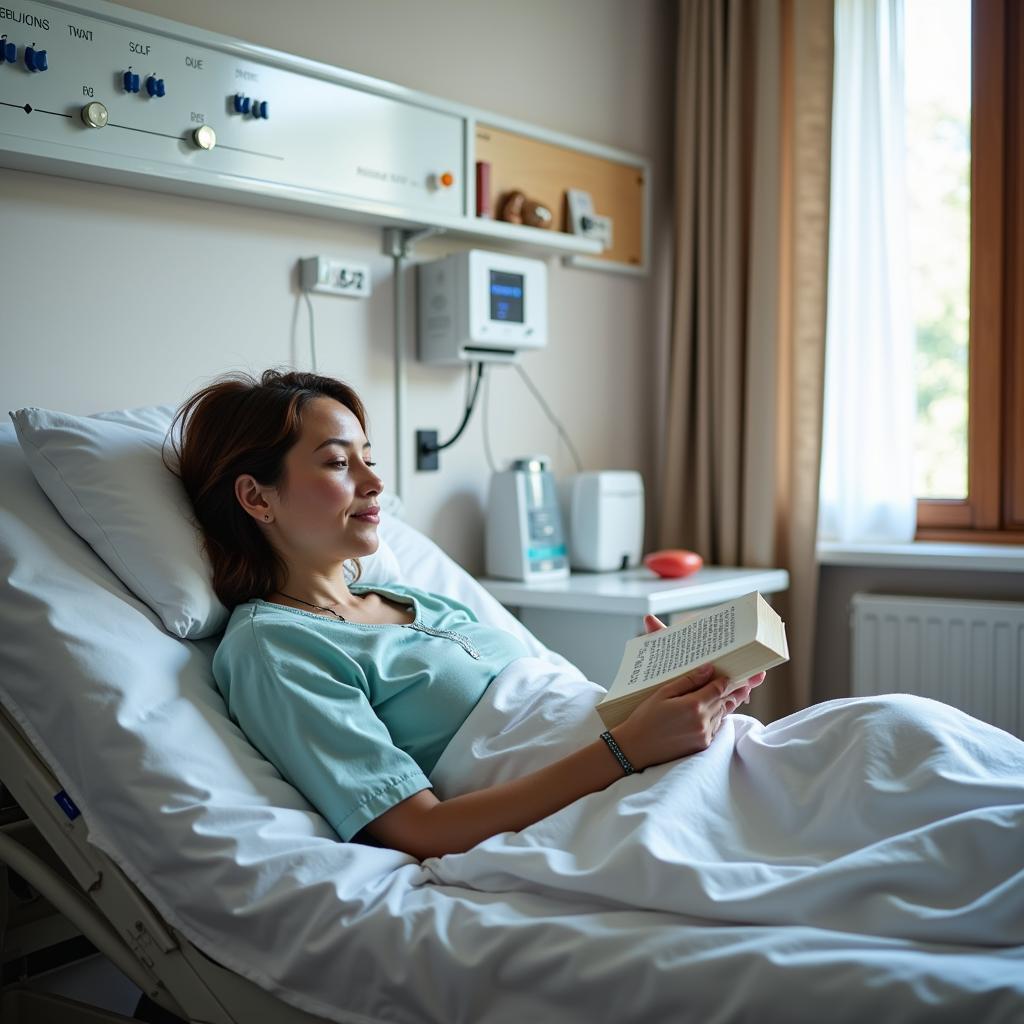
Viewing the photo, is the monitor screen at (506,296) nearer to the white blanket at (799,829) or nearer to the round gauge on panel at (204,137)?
the round gauge on panel at (204,137)

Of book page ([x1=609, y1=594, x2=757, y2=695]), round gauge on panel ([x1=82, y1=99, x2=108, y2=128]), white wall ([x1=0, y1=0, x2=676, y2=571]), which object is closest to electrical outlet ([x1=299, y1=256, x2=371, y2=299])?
white wall ([x1=0, y1=0, x2=676, y2=571])

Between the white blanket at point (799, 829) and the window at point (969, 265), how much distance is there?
1756mm

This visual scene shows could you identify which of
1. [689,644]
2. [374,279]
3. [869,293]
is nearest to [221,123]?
[374,279]

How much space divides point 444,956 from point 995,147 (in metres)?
2.53

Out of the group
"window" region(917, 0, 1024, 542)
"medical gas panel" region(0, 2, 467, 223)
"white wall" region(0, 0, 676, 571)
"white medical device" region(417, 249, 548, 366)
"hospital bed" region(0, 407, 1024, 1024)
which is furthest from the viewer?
"window" region(917, 0, 1024, 542)

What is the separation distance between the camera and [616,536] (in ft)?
8.48

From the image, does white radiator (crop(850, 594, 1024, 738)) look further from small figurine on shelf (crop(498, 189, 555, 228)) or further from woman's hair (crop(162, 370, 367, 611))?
woman's hair (crop(162, 370, 367, 611))

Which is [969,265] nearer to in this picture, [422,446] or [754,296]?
[754,296]

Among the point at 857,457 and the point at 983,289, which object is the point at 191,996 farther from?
the point at 983,289

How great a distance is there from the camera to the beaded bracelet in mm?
1180

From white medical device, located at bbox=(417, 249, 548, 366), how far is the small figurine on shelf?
12 centimetres

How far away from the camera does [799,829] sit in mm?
1091

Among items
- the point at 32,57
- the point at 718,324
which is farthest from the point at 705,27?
the point at 32,57

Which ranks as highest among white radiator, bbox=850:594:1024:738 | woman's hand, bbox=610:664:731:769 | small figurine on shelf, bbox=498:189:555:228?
small figurine on shelf, bbox=498:189:555:228
